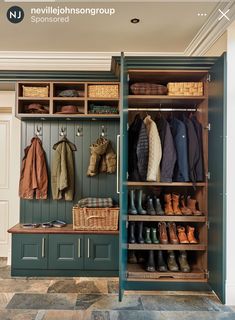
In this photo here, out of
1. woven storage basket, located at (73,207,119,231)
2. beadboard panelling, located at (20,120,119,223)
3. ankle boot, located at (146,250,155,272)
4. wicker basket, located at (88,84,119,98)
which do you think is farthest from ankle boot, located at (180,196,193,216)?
wicker basket, located at (88,84,119,98)

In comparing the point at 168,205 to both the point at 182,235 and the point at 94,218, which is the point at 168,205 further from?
the point at 94,218

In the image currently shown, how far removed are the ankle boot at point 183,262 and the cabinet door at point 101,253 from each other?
719 mm

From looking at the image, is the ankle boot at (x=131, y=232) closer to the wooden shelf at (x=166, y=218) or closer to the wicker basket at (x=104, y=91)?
the wooden shelf at (x=166, y=218)

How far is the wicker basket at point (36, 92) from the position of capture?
3201mm

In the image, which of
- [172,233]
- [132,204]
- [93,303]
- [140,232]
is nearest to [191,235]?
[172,233]

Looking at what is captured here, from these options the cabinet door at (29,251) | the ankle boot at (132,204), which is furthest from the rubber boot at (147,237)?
the cabinet door at (29,251)

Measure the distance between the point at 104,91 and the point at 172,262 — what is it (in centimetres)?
208

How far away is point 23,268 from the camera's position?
3047 mm

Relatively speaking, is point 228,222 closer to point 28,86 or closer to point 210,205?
point 210,205

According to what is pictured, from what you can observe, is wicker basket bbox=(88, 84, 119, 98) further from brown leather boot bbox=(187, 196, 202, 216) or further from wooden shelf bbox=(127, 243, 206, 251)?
wooden shelf bbox=(127, 243, 206, 251)

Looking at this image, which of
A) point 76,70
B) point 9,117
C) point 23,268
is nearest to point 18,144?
point 9,117

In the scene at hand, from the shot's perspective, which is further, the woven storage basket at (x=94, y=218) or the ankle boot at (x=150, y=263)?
the woven storage basket at (x=94, y=218)

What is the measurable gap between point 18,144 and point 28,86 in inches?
30.7

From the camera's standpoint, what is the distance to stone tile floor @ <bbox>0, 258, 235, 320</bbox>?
2279 mm
